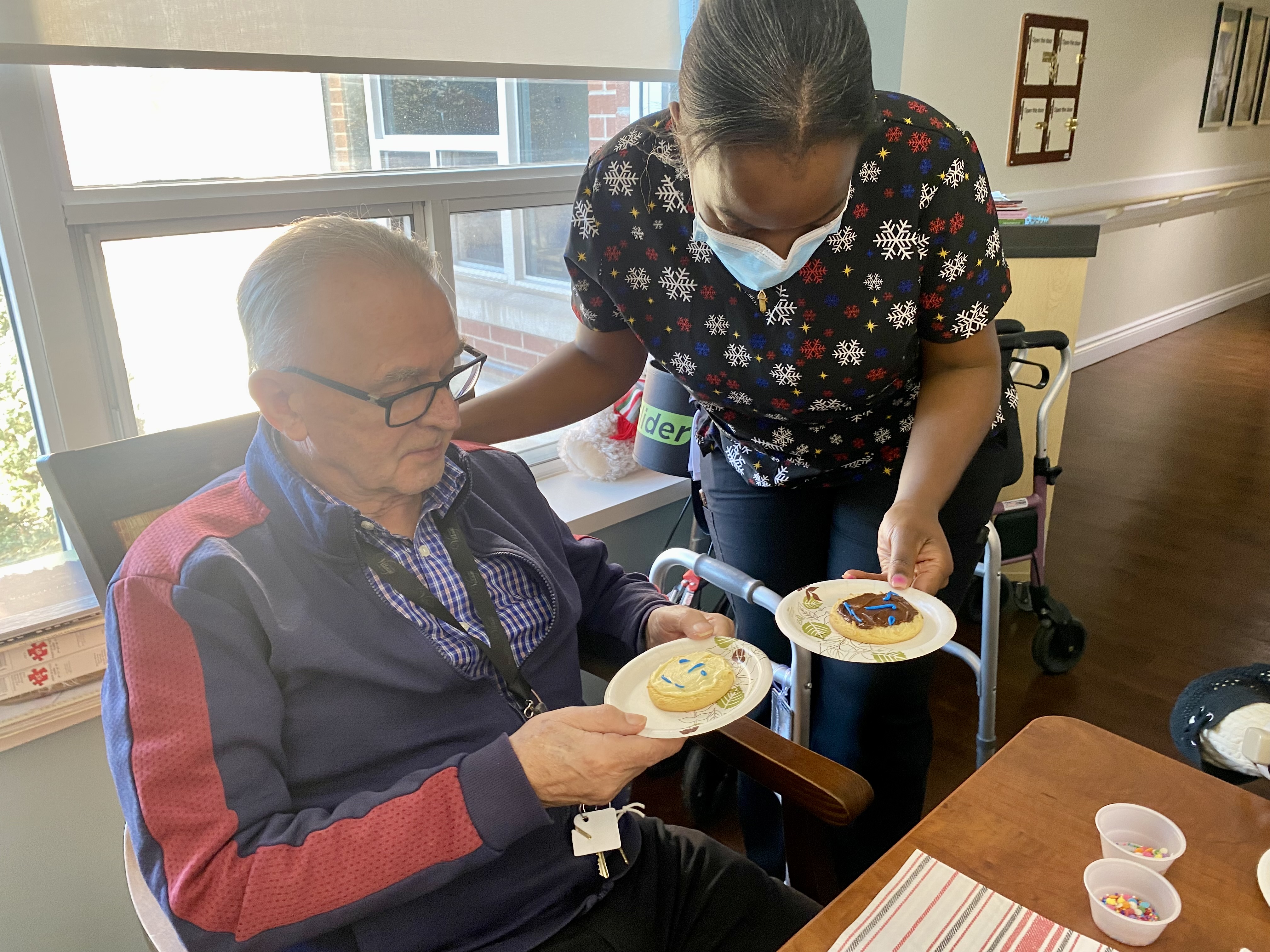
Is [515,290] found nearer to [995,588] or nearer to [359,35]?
[359,35]

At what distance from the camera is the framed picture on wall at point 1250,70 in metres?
6.30

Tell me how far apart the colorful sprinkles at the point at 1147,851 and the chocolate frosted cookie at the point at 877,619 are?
37cm

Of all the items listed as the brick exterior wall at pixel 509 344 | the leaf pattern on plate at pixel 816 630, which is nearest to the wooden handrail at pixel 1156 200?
the brick exterior wall at pixel 509 344

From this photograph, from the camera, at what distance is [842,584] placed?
133 cm

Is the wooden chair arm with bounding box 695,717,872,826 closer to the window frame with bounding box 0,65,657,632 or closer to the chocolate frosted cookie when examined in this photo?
the chocolate frosted cookie

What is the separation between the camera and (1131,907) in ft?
2.65

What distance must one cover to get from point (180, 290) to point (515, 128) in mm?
868

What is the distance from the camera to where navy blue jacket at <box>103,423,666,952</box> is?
2.78 feet

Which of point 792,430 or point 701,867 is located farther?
point 792,430

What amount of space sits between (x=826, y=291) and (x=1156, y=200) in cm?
526

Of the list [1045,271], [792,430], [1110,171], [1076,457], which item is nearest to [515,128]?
[792,430]

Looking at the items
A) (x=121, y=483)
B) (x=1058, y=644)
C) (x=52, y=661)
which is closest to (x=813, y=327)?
(x=121, y=483)

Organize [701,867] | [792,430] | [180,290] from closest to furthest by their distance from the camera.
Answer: [701,867] < [792,430] < [180,290]

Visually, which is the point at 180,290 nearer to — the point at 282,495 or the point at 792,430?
the point at 282,495
